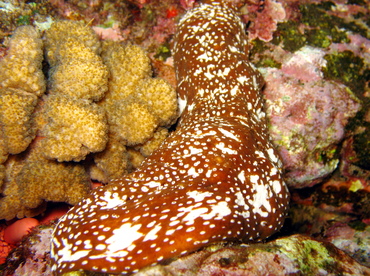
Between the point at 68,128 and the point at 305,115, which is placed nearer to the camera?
the point at 68,128

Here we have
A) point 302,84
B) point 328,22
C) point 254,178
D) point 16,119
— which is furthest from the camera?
point 328,22

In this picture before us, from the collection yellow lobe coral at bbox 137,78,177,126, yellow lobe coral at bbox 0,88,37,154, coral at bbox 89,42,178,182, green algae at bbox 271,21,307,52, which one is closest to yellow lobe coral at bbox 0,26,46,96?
yellow lobe coral at bbox 0,88,37,154

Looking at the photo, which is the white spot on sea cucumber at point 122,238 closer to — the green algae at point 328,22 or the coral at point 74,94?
the coral at point 74,94

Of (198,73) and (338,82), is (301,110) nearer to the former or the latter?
(338,82)

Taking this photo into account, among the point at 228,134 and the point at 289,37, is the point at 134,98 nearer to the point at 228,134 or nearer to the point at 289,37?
the point at 228,134

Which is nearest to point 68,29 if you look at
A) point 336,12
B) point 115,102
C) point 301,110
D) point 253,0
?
point 115,102

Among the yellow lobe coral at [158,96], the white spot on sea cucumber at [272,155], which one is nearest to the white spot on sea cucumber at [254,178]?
the white spot on sea cucumber at [272,155]

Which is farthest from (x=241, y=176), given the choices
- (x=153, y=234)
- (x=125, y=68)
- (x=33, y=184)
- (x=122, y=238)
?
(x=33, y=184)
